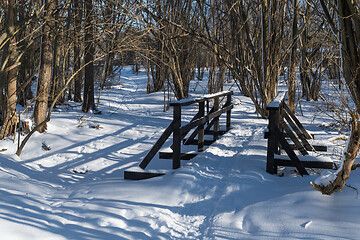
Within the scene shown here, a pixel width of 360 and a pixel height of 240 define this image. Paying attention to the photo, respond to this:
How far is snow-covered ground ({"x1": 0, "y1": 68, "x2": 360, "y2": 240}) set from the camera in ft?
11.2

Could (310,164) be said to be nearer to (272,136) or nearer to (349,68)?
(272,136)

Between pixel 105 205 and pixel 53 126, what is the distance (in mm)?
5807

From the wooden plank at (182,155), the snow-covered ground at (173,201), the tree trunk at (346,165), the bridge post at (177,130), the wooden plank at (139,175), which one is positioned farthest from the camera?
the wooden plank at (182,155)

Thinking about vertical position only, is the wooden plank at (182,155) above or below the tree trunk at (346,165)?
below

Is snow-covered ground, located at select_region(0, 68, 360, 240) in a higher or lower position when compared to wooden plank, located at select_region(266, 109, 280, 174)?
lower

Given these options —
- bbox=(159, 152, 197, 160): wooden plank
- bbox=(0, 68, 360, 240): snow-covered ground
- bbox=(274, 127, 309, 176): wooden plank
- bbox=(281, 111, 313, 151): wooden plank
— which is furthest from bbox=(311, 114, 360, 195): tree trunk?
bbox=(159, 152, 197, 160): wooden plank

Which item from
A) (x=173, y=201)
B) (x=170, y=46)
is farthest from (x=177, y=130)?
(x=170, y=46)

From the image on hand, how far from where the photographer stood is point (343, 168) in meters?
3.80

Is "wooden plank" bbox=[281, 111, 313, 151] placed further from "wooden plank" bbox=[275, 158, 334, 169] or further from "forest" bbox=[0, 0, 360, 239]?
"wooden plank" bbox=[275, 158, 334, 169]

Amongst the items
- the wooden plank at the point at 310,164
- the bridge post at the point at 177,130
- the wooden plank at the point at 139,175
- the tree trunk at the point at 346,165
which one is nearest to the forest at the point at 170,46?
the tree trunk at the point at 346,165

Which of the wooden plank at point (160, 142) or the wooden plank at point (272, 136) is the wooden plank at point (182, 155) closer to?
the wooden plank at point (160, 142)

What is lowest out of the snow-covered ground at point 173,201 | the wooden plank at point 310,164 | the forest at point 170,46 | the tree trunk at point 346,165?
the snow-covered ground at point 173,201

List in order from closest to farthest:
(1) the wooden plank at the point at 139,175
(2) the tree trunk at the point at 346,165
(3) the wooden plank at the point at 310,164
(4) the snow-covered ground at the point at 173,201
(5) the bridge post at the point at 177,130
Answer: (4) the snow-covered ground at the point at 173,201
(2) the tree trunk at the point at 346,165
(3) the wooden plank at the point at 310,164
(1) the wooden plank at the point at 139,175
(5) the bridge post at the point at 177,130

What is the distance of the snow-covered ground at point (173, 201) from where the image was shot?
3414mm
